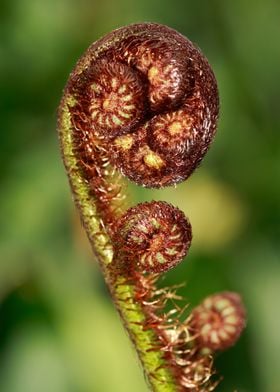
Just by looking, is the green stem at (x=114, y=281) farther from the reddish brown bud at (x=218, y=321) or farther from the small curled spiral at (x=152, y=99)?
the reddish brown bud at (x=218, y=321)

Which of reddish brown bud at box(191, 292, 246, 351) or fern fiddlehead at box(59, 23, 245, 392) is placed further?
reddish brown bud at box(191, 292, 246, 351)

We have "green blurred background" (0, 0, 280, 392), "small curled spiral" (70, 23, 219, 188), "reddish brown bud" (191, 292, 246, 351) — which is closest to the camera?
"small curled spiral" (70, 23, 219, 188)

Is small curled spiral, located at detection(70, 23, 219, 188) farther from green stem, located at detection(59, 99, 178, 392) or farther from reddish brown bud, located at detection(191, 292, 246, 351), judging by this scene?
reddish brown bud, located at detection(191, 292, 246, 351)

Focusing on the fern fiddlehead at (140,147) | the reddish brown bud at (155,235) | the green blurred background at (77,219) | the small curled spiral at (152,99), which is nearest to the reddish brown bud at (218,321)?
the fern fiddlehead at (140,147)

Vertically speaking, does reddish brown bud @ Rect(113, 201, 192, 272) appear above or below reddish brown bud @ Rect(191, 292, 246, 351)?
above

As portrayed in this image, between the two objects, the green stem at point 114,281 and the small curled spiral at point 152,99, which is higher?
the small curled spiral at point 152,99

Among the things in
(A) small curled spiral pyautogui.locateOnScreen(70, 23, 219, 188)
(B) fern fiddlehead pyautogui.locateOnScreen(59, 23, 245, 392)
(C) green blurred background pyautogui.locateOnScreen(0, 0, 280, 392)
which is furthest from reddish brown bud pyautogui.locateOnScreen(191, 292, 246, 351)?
(C) green blurred background pyautogui.locateOnScreen(0, 0, 280, 392)
